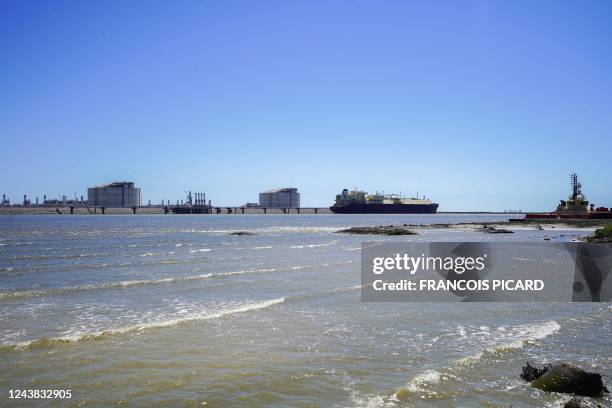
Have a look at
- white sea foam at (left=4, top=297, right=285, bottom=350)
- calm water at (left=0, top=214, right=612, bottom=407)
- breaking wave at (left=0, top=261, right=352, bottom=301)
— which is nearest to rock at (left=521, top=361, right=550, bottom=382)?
calm water at (left=0, top=214, right=612, bottom=407)

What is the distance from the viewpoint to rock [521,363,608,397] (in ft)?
26.0

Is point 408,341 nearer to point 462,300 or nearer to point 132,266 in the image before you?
point 462,300

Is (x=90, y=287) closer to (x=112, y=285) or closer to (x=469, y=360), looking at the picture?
(x=112, y=285)

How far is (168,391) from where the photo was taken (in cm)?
811

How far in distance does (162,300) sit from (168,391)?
8.75 metres

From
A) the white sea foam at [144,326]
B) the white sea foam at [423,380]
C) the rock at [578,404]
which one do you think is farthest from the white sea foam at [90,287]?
the rock at [578,404]

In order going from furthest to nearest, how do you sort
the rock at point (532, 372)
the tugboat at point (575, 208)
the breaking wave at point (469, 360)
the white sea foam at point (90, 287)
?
the tugboat at point (575, 208), the white sea foam at point (90, 287), the rock at point (532, 372), the breaking wave at point (469, 360)

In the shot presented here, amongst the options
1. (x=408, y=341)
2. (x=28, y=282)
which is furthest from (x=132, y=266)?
(x=408, y=341)

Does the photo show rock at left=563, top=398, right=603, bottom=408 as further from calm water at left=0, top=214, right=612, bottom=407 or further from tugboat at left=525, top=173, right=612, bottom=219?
tugboat at left=525, top=173, right=612, bottom=219

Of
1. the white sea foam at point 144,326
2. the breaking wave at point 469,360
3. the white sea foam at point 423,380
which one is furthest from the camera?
the white sea foam at point 144,326

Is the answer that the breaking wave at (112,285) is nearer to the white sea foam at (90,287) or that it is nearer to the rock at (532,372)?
the white sea foam at (90,287)

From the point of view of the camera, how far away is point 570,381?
804 cm

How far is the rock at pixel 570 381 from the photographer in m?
7.92

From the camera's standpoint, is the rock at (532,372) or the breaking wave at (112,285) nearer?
the rock at (532,372)
